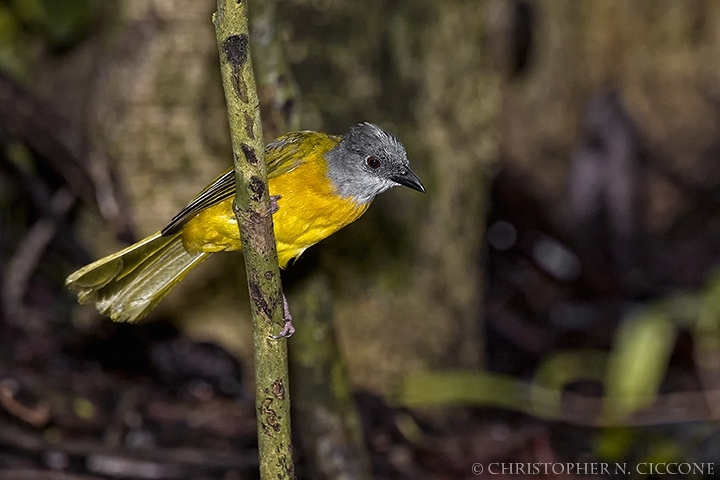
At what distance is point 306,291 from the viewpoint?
3.79 m

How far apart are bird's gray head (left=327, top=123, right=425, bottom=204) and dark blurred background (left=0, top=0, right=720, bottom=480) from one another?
436mm

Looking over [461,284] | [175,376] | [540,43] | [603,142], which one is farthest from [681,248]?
[175,376]

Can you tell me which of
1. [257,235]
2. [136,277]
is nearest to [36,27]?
[136,277]

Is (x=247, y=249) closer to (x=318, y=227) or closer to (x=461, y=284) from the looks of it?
(x=318, y=227)

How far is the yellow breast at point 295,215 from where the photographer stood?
3.15 metres

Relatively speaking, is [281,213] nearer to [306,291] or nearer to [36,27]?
[306,291]

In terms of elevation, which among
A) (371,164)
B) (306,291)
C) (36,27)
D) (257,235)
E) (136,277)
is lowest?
(257,235)

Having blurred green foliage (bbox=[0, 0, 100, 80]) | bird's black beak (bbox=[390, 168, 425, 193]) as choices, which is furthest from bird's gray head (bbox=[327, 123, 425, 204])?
blurred green foliage (bbox=[0, 0, 100, 80])

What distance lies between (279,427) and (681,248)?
5.68m

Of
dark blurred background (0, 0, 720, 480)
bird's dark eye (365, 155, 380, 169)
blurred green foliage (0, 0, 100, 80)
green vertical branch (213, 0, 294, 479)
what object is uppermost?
blurred green foliage (0, 0, 100, 80)

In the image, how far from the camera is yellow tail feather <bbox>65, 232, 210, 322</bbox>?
330 cm

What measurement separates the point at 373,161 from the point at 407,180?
0.14 m

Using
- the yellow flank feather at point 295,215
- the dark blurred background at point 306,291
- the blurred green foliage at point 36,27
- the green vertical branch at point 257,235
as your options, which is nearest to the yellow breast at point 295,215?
the yellow flank feather at point 295,215

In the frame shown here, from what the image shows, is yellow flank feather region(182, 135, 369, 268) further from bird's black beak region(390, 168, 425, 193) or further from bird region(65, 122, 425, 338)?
bird's black beak region(390, 168, 425, 193)
